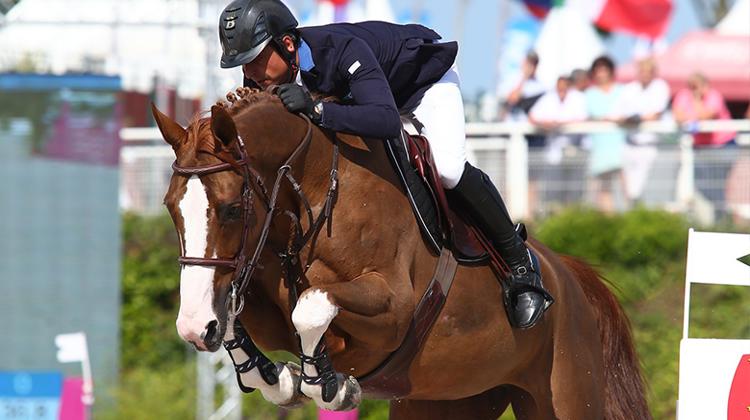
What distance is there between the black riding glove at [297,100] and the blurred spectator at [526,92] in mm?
6902

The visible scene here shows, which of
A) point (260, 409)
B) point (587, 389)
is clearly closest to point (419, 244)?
point (587, 389)

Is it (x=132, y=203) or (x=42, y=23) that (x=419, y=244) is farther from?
(x=132, y=203)

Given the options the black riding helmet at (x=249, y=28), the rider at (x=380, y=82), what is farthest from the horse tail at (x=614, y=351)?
the black riding helmet at (x=249, y=28)

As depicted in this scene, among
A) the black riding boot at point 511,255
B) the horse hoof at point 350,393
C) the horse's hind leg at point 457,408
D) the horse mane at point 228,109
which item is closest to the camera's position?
the horse mane at point 228,109

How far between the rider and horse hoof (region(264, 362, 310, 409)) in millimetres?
944

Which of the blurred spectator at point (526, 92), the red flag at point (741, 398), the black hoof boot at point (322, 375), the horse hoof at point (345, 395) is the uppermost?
the blurred spectator at point (526, 92)

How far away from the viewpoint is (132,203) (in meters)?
12.6

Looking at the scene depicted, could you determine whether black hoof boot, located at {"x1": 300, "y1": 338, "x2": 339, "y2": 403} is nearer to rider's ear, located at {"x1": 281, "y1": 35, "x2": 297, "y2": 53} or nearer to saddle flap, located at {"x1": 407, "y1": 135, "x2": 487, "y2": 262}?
saddle flap, located at {"x1": 407, "y1": 135, "x2": 487, "y2": 262}

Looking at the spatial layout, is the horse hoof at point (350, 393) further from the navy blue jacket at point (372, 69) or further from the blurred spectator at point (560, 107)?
the blurred spectator at point (560, 107)

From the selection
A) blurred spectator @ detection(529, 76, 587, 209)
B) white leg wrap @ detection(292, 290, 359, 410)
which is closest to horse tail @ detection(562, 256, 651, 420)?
white leg wrap @ detection(292, 290, 359, 410)

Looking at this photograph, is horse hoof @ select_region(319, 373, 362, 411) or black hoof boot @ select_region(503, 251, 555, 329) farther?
black hoof boot @ select_region(503, 251, 555, 329)

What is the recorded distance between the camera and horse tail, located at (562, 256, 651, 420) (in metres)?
6.36

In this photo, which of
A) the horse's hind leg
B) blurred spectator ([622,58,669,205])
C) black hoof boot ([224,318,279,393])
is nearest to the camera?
black hoof boot ([224,318,279,393])

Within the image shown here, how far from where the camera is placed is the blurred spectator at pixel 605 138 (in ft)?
35.4
